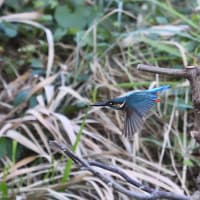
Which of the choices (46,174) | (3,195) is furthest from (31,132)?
(3,195)

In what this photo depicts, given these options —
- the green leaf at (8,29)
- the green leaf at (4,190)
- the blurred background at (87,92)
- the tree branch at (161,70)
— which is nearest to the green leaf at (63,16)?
the blurred background at (87,92)

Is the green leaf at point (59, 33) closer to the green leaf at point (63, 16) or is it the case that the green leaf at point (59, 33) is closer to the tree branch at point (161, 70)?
the green leaf at point (63, 16)

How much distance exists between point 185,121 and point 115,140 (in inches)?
9.7

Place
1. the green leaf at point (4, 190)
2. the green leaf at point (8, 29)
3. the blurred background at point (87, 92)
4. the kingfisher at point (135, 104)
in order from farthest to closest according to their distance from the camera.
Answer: the green leaf at point (8, 29) < the blurred background at point (87, 92) < the green leaf at point (4, 190) < the kingfisher at point (135, 104)

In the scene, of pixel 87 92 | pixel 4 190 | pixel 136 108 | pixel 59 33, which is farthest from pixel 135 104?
pixel 59 33

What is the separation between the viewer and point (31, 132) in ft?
6.71

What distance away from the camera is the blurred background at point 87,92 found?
188 centimetres

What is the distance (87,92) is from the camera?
7.11ft

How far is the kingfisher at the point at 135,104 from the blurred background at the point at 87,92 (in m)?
0.92

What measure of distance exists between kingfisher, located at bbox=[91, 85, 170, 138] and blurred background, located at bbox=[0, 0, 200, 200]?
3.03 feet

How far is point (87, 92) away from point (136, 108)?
1399mm

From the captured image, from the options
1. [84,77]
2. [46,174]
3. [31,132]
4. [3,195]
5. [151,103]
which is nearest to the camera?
[151,103]

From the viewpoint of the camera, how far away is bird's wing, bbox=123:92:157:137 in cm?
76

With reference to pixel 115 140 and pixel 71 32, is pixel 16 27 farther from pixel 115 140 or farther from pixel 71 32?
pixel 115 140
